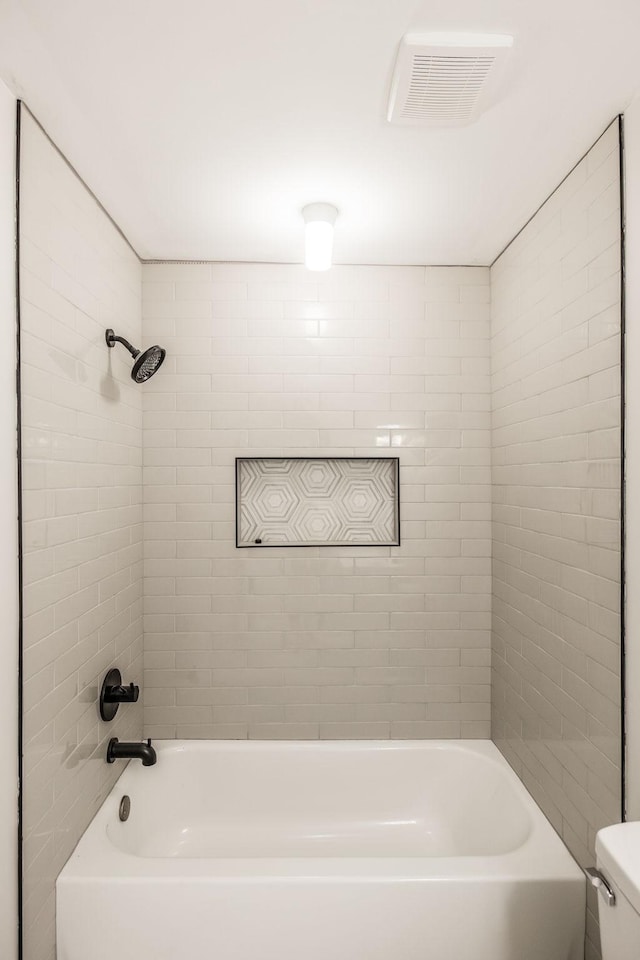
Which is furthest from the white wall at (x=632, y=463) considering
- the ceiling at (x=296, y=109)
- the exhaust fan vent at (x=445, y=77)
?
the exhaust fan vent at (x=445, y=77)

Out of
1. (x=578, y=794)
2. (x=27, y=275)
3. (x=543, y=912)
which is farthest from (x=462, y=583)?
(x=27, y=275)

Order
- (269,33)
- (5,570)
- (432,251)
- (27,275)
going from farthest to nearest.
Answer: (432,251), (27,275), (5,570), (269,33)

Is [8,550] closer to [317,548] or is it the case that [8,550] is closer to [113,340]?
[113,340]

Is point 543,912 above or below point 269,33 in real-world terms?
below

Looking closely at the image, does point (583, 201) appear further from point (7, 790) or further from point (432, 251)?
point (7, 790)

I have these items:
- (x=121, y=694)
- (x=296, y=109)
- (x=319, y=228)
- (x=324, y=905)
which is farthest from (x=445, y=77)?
(x=324, y=905)

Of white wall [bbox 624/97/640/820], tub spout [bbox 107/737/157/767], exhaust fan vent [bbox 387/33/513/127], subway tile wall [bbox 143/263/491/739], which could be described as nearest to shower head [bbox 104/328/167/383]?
subway tile wall [bbox 143/263/491/739]

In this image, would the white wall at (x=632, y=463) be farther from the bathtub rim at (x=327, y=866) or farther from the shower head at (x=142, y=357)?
the shower head at (x=142, y=357)

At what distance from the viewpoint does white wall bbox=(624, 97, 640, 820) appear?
134cm

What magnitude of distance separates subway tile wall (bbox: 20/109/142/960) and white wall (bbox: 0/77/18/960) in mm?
44

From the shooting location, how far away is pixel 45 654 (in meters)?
1.47

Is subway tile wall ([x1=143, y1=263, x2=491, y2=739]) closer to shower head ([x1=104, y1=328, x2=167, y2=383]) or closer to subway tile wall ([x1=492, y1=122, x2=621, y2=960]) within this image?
subway tile wall ([x1=492, y1=122, x2=621, y2=960])

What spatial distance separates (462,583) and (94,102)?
2.10 metres

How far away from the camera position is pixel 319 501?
97.3 inches
